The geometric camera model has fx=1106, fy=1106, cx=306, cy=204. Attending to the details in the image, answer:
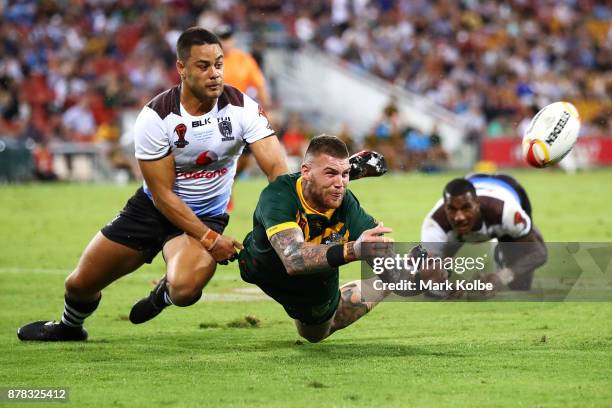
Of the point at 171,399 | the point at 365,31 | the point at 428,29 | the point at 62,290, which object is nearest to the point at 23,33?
the point at 365,31

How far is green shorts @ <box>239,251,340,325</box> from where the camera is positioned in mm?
7172

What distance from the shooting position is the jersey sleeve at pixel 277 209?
6.79 metres

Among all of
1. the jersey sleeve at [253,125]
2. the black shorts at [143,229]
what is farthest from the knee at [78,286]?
the jersey sleeve at [253,125]

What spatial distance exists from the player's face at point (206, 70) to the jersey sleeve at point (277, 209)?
0.94m

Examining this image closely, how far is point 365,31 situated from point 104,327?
2596 centimetres

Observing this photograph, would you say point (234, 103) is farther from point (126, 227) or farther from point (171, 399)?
point (171, 399)

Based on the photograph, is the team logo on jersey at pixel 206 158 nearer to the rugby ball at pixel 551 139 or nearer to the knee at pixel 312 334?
the knee at pixel 312 334

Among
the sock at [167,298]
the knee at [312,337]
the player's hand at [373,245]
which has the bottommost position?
the knee at [312,337]

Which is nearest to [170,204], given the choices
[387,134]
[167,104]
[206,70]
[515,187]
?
[167,104]

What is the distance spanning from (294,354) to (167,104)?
6.48ft

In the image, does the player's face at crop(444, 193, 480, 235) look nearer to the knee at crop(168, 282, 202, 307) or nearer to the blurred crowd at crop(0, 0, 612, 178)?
the knee at crop(168, 282, 202, 307)

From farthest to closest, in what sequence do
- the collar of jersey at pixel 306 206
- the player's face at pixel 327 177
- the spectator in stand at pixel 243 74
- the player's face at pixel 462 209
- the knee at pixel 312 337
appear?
1. the spectator in stand at pixel 243 74
2. the player's face at pixel 462 209
3. the knee at pixel 312 337
4. the collar of jersey at pixel 306 206
5. the player's face at pixel 327 177

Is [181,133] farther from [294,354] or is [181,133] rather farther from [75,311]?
[294,354]

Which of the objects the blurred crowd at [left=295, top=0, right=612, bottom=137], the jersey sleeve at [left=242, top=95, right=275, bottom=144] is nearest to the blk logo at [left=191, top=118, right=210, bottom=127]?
the jersey sleeve at [left=242, top=95, right=275, bottom=144]
